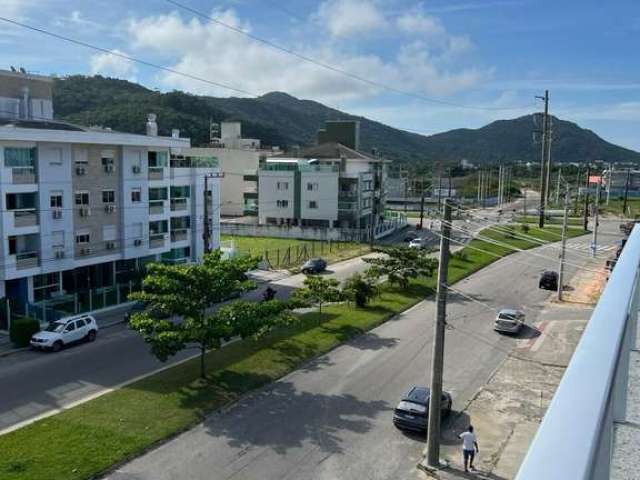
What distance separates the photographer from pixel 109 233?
37406 mm

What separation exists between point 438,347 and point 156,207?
28670mm

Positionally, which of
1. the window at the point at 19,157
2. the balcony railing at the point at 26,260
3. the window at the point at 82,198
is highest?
the window at the point at 19,157

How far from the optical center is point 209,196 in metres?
46.8

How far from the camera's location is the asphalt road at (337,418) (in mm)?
16672

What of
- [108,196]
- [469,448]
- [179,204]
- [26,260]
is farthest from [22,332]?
[469,448]

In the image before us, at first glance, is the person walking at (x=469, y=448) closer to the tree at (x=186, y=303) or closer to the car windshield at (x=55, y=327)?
the tree at (x=186, y=303)

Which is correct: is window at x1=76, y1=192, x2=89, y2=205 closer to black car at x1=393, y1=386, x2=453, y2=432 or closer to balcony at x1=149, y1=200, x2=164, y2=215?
balcony at x1=149, y1=200, x2=164, y2=215

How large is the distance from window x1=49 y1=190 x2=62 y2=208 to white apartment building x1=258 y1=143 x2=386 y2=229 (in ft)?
137

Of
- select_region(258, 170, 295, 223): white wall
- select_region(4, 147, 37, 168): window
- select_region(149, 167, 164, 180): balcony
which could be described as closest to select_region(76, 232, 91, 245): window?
select_region(4, 147, 37, 168): window

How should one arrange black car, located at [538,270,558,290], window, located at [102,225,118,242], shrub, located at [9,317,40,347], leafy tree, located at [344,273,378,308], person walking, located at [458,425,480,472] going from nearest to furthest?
person walking, located at [458,425,480,472] → shrub, located at [9,317,40,347] → leafy tree, located at [344,273,378,308] → window, located at [102,225,118,242] → black car, located at [538,270,558,290]

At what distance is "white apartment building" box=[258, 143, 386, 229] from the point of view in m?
73.4

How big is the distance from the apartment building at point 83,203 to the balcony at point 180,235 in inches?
2.7

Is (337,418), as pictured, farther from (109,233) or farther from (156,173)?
(156,173)

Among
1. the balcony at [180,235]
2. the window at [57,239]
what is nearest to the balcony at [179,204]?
the balcony at [180,235]
